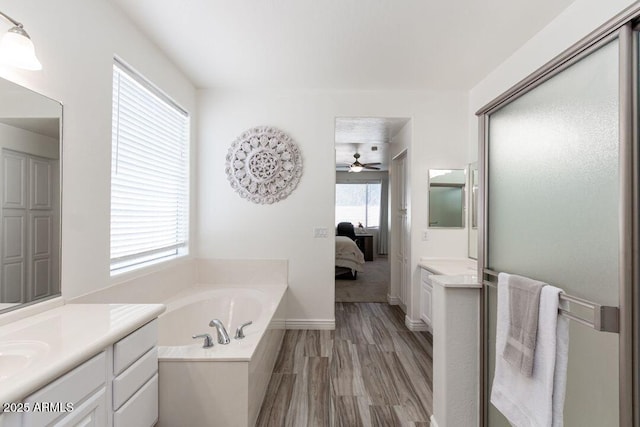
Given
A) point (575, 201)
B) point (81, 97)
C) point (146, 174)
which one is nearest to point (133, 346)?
point (81, 97)

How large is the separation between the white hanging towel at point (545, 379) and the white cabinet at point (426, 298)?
1940 millimetres

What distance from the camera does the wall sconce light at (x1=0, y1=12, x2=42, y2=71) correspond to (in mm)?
1233

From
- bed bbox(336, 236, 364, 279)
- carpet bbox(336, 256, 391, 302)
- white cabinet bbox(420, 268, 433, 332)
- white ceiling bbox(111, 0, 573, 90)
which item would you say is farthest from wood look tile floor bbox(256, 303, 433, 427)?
white ceiling bbox(111, 0, 573, 90)

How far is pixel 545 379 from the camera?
3.49 feet

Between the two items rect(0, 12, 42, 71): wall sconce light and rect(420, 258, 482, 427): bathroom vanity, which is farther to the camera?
rect(420, 258, 482, 427): bathroom vanity

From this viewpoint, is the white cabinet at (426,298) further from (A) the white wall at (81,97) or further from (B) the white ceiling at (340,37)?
(A) the white wall at (81,97)

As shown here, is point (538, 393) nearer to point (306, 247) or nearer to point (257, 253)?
point (306, 247)

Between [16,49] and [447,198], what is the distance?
3528 millimetres

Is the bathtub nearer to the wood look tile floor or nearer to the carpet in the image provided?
the wood look tile floor

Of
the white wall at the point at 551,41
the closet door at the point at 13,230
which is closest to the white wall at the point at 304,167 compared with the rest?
the white wall at the point at 551,41

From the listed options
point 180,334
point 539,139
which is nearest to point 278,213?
point 180,334

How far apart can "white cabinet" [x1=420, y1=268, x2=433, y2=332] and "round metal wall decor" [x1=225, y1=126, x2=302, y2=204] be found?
5.67 feet

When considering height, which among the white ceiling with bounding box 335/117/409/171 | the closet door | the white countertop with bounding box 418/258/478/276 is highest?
the white ceiling with bounding box 335/117/409/171

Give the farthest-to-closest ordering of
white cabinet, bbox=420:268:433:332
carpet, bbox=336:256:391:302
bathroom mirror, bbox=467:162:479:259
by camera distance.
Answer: carpet, bbox=336:256:391:302
bathroom mirror, bbox=467:162:479:259
white cabinet, bbox=420:268:433:332
